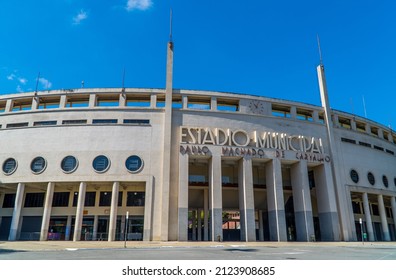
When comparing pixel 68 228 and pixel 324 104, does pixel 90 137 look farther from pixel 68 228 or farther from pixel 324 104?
pixel 324 104

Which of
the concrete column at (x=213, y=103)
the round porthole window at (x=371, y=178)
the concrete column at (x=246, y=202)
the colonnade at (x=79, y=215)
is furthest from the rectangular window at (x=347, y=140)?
the colonnade at (x=79, y=215)

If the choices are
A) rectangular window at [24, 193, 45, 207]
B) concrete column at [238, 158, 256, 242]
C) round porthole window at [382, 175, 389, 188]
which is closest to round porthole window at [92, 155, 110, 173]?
rectangular window at [24, 193, 45, 207]

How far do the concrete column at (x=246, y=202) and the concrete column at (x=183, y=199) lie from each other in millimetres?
7297

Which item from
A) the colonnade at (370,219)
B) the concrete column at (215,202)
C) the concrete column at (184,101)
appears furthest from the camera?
the colonnade at (370,219)

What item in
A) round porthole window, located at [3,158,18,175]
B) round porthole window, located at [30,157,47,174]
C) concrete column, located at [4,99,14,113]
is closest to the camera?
round porthole window, located at [30,157,47,174]

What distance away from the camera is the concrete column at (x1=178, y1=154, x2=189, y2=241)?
33156 millimetres

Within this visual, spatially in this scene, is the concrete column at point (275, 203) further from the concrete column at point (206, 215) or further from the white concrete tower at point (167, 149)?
the white concrete tower at point (167, 149)

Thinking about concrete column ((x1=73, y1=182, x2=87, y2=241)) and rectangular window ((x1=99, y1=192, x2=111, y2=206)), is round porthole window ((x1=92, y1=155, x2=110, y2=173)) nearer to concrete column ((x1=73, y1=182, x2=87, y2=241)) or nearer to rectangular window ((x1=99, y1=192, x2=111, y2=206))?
concrete column ((x1=73, y1=182, x2=87, y2=241))

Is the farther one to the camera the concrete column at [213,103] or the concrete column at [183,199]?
the concrete column at [213,103]

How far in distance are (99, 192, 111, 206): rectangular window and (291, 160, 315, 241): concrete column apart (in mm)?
25657

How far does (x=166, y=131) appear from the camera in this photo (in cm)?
3672

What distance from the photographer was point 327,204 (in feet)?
130

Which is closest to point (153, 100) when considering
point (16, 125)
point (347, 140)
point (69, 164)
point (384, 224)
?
point (69, 164)

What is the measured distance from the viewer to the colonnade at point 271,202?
34.3 m
